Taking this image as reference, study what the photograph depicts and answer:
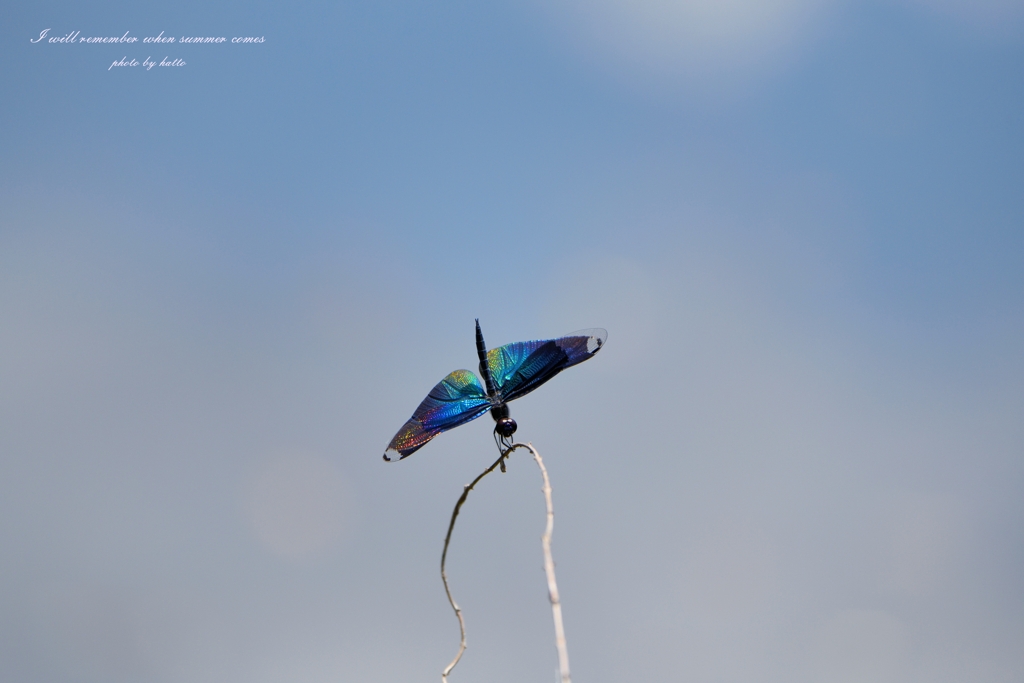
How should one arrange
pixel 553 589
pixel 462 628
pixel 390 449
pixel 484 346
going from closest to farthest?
pixel 553 589, pixel 462 628, pixel 390 449, pixel 484 346

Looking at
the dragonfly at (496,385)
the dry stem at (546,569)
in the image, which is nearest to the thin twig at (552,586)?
the dry stem at (546,569)

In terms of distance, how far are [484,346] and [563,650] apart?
4.04m

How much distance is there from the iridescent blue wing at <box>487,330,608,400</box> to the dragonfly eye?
376 mm

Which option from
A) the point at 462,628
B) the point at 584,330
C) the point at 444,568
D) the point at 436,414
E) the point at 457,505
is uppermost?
the point at 584,330

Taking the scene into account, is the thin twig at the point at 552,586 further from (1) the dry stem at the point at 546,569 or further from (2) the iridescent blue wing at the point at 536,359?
(2) the iridescent blue wing at the point at 536,359

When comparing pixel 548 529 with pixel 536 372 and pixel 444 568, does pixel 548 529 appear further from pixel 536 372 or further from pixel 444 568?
pixel 536 372

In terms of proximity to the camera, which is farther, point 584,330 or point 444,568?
point 584,330

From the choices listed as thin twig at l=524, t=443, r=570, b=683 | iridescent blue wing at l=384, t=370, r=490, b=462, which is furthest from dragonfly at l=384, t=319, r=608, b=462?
thin twig at l=524, t=443, r=570, b=683

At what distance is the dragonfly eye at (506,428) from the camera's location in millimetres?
5453

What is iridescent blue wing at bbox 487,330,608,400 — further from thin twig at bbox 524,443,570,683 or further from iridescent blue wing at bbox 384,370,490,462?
thin twig at bbox 524,443,570,683

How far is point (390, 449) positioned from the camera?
5.60 meters

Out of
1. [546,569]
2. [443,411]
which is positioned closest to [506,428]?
[443,411]

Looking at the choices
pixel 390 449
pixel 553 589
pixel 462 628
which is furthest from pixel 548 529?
pixel 390 449

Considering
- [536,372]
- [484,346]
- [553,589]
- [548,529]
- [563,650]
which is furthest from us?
[484,346]
